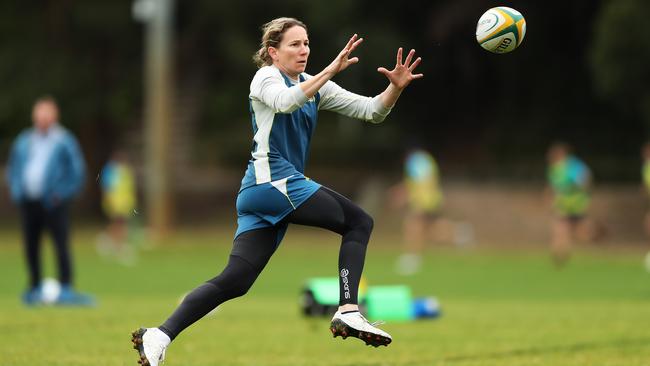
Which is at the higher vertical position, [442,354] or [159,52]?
[159,52]

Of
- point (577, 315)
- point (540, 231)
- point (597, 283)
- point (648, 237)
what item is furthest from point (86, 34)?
point (577, 315)

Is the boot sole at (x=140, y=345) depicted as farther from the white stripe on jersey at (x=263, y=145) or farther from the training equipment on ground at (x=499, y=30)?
the training equipment on ground at (x=499, y=30)

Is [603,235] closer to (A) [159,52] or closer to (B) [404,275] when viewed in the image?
(B) [404,275]

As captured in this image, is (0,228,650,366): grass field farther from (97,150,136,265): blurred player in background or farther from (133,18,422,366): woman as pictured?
(97,150,136,265): blurred player in background

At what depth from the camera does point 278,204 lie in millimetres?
7746

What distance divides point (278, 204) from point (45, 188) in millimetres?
7830

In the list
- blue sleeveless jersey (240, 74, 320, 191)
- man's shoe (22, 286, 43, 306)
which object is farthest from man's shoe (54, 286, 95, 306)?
blue sleeveless jersey (240, 74, 320, 191)

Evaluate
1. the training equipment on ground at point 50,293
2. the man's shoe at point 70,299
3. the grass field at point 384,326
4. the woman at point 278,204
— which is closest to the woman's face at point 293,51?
the woman at point 278,204

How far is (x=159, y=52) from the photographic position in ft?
107

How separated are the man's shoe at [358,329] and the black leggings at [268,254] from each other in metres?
0.18

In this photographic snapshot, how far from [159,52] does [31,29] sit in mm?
8954

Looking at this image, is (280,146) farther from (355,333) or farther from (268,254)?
(355,333)

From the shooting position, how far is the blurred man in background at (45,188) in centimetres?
1486

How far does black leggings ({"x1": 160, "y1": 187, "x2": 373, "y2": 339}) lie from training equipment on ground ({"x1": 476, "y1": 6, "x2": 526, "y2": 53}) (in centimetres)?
161
